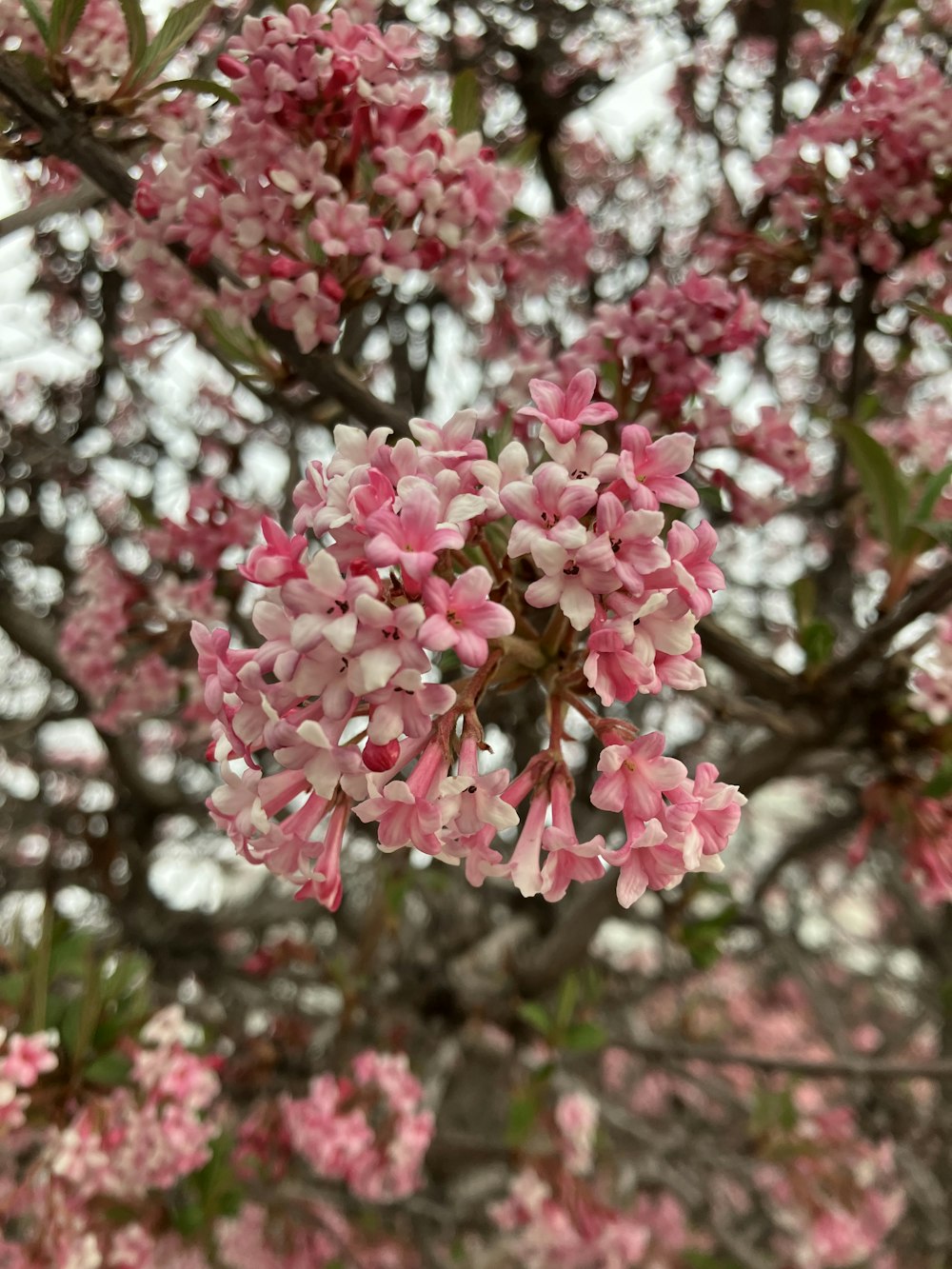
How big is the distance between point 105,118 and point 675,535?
1.36 meters

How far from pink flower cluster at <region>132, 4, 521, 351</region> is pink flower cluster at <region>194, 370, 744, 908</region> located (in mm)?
620

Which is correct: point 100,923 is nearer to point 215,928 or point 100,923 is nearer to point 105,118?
point 215,928

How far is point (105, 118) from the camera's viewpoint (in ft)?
5.16

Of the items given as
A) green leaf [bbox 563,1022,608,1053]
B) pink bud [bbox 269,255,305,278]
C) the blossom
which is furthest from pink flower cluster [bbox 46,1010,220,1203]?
pink bud [bbox 269,255,305,278]

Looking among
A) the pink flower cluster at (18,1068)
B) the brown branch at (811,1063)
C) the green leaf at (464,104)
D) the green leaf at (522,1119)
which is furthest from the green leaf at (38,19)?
the brown branch at (811,1063)

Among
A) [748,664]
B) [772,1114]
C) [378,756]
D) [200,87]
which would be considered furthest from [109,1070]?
[772,1114]

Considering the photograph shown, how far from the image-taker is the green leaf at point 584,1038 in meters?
3.01

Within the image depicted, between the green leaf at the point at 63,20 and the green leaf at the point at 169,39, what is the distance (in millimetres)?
125

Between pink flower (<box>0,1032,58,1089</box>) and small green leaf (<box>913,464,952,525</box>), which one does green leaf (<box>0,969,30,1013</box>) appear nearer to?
pink flower (<box>0,1032,58,1089</box>)

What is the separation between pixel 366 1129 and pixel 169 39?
2.91 m

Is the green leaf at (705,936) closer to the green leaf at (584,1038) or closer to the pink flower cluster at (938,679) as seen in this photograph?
the green leaf at (584,1038)

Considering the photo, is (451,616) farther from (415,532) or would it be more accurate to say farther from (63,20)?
(63,20)

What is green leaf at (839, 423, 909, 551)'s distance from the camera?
1803 mm

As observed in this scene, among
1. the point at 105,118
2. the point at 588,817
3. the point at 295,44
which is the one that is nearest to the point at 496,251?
the point at 295,44
